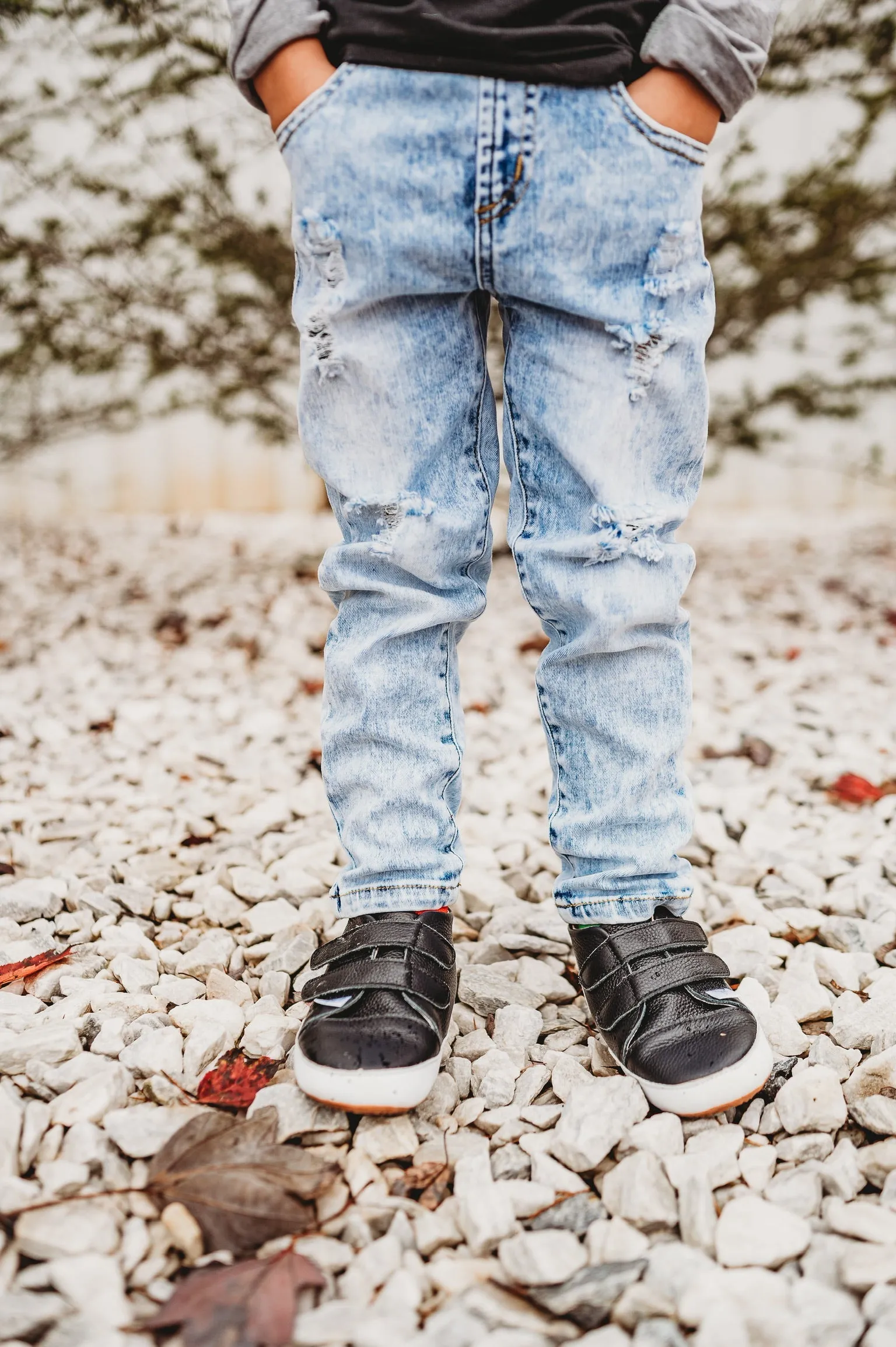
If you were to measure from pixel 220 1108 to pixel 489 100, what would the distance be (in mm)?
845

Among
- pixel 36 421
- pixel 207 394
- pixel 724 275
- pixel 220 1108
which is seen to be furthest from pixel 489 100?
pixel 36 421

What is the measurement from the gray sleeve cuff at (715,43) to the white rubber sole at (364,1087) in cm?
83

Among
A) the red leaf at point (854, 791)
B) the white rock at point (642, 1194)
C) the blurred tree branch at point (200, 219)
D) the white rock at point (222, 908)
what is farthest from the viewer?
the blurred tree branch at point (200, 219)

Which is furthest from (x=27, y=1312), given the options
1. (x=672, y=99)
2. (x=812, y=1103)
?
(x=672, y=99)

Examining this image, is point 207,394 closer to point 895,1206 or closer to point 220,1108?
point 220,1108

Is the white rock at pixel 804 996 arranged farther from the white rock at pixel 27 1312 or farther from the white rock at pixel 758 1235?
the white rock at pixel 27 1312

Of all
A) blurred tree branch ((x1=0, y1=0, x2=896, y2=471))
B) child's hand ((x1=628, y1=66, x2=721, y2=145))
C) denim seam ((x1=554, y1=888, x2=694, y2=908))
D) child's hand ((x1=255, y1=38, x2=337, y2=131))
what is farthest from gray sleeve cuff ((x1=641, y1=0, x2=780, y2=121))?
blurred tree branch ((x1=0, y1=0, x2=896, y2=471))

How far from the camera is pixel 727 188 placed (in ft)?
7.84

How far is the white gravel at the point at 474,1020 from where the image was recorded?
669 mm

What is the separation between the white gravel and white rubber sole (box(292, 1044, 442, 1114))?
0.02 metres

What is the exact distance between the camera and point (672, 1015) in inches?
34.6

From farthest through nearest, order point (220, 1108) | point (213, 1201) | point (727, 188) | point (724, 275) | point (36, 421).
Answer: point (36, 421) → point (724, 275) → point (727, 188) → point (220, 1108) → point (213, 1201)

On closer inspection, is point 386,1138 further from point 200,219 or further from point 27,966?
point 200,219

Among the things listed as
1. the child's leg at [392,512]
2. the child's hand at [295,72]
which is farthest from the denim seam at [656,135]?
the child's hand at [295,72]
